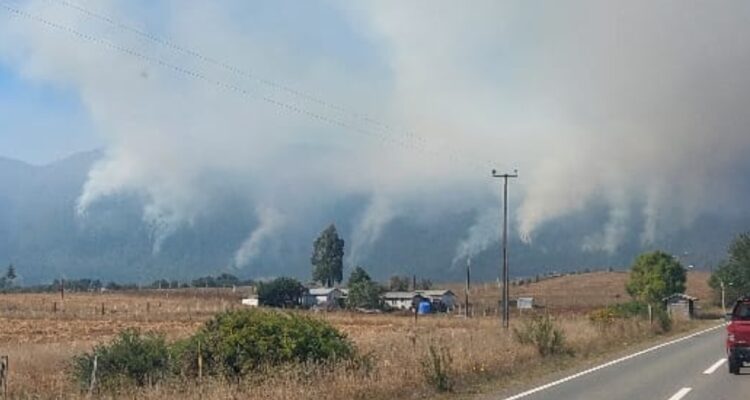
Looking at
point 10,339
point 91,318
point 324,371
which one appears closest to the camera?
point 324,371

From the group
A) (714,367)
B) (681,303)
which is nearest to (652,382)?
(714,367)

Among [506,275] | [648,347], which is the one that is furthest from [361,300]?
[648,347]

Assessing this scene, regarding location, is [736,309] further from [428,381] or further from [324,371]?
[324,371]

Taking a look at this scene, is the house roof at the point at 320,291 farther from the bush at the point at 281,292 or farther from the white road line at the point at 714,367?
the white road line at the point at 714,367

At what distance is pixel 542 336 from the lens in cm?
3139

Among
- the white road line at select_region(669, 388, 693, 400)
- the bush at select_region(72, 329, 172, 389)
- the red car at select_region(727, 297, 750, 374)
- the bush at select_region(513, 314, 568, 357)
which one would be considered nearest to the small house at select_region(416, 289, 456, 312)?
the bush at select_region(513, 314, 568, 357)

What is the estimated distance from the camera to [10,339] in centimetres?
4862

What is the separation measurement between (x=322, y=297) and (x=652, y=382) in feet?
399

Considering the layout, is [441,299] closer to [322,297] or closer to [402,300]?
[402,300]

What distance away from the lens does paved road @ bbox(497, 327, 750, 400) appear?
Result: 62.1 feet

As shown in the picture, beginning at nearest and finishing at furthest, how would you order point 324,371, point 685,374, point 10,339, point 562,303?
point 324,371
point 685,374
point 10,339
point 562,303

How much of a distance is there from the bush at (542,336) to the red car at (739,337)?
7.04m

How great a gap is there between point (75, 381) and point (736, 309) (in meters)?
16.8

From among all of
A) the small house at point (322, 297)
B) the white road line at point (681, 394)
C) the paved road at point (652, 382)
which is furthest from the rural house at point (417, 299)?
the white road line at point (681, 394)
